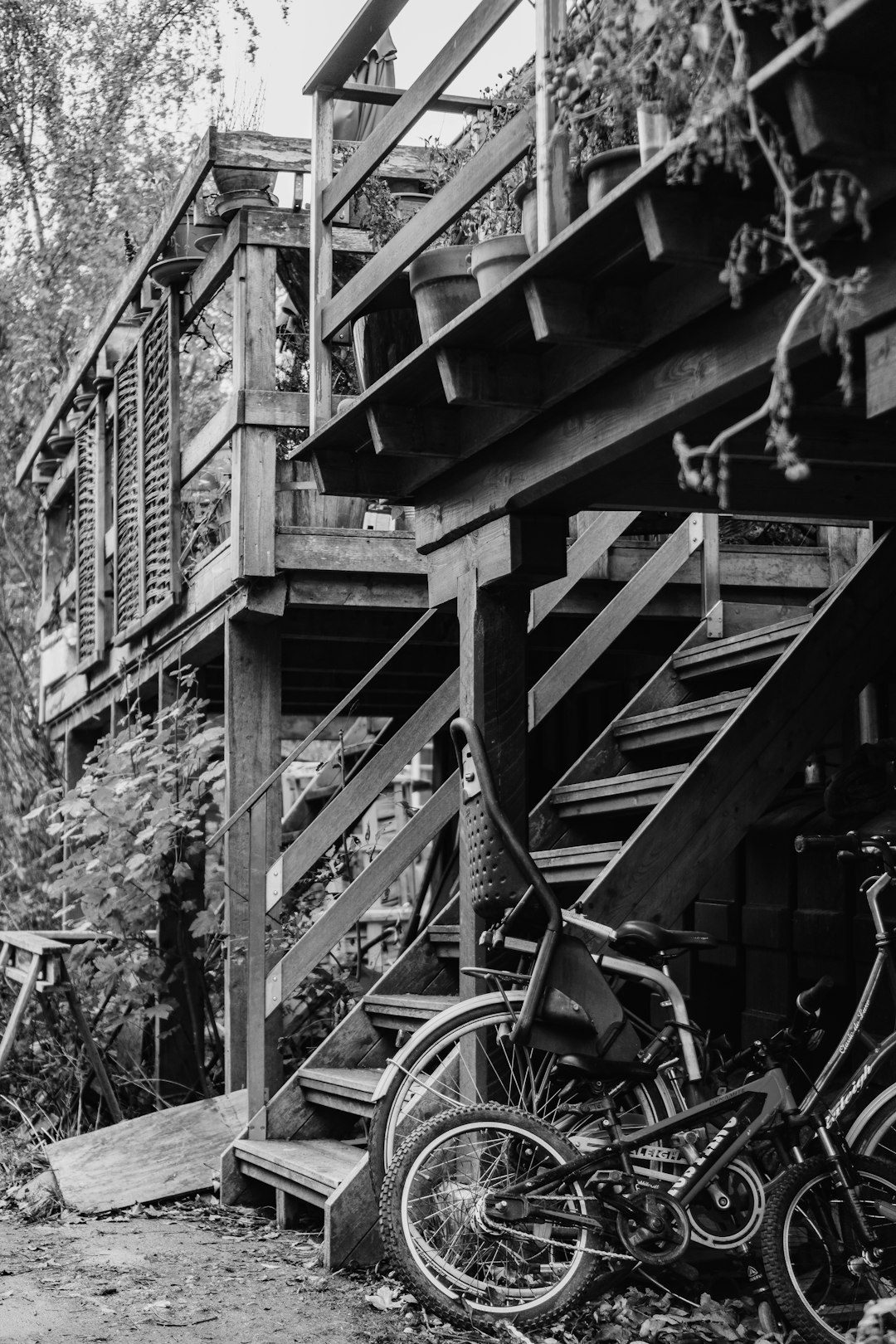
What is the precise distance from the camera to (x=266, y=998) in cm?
592

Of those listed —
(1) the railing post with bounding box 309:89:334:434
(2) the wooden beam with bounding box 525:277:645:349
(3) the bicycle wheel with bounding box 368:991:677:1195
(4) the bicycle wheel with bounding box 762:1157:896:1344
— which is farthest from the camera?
(1) the railing post with bounding box 309:89:334:434

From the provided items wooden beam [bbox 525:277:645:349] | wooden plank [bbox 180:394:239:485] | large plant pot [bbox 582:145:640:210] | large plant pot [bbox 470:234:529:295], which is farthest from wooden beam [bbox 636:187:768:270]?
wooden plank [bbox 180:394:239:485]

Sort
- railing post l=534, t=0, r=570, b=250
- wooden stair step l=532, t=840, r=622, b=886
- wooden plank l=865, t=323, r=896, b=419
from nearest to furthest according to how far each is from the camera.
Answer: wooden plank l=865, t=323, r=896, b=419
railing post l=534, t=0, r=570, b=250
wooden stair step l=532, t=840, r=622, b=886

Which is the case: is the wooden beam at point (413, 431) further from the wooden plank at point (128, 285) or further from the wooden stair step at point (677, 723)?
the wooden plank at point (128, 285)

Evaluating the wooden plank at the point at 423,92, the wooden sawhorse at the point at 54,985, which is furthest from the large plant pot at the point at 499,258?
the wooden sawhorse at the point at 54,985

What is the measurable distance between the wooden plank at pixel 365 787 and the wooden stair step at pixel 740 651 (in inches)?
36.1

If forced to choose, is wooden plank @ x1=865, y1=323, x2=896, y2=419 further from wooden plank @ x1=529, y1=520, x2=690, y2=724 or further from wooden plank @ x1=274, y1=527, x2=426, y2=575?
wooden plank @ x1=274, y1=527, x2=426, y2=575

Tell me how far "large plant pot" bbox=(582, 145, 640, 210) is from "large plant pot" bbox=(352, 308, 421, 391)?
1336 millimetres

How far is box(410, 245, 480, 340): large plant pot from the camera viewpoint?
4094 mm

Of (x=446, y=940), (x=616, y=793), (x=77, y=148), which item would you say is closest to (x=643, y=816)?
(x=616, y=793)

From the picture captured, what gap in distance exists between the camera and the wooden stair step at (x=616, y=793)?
5281 millimetres

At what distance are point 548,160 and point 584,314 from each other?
1.29 ft

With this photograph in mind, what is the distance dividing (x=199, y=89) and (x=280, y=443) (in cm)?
1120

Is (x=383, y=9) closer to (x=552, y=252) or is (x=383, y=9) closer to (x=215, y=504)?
(x=552, y=252)
